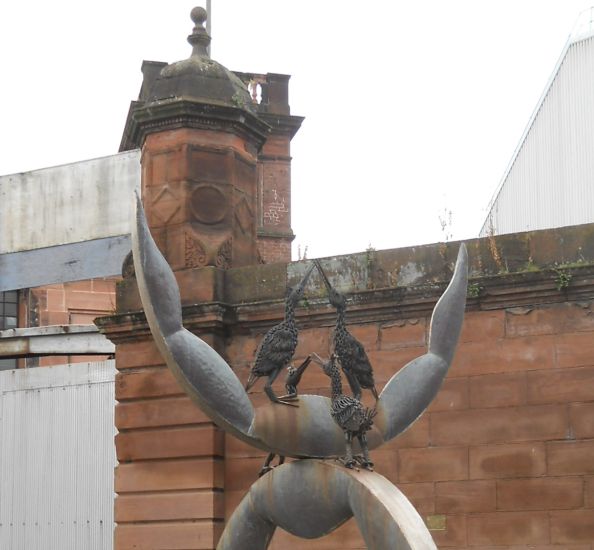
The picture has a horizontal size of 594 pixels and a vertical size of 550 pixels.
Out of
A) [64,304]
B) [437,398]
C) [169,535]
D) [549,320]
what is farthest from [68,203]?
[549,320]

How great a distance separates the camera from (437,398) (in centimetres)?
1243

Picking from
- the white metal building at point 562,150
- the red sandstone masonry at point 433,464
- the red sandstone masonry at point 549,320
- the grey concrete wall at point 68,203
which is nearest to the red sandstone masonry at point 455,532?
the red sandstone masonry at point 433,464

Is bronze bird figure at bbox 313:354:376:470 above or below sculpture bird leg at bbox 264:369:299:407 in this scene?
below

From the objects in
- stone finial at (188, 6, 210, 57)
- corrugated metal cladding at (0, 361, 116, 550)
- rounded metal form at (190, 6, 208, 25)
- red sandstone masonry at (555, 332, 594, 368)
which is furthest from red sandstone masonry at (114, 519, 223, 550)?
corrugated metal cladding at (0, 361, 116, 550)

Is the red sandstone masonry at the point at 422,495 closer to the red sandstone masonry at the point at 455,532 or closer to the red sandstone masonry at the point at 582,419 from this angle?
the red sandstone masonry at the point at 455,532

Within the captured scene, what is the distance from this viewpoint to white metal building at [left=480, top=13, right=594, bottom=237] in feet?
102

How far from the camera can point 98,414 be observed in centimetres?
2158

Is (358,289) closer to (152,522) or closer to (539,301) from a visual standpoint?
(539,301)

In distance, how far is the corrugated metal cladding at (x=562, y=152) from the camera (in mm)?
31016

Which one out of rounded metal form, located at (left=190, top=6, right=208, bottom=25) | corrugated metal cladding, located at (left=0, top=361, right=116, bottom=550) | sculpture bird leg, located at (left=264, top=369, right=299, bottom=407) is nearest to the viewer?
sculpture bird leg, located at (left=264, top=369, right=299, bottom=407)

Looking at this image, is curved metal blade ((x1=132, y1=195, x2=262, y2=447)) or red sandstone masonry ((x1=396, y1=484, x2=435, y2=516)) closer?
curved metal blade ((x1=132, y1=195, x2=262, y2=447))

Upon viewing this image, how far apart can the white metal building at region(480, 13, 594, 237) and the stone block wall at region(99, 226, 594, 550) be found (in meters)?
16.8

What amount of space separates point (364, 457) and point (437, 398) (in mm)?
6533

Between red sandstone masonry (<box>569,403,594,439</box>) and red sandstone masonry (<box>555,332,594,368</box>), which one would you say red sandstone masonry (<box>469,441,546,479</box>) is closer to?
red sandstone masonry (<box>569,403,594,439</box>)
